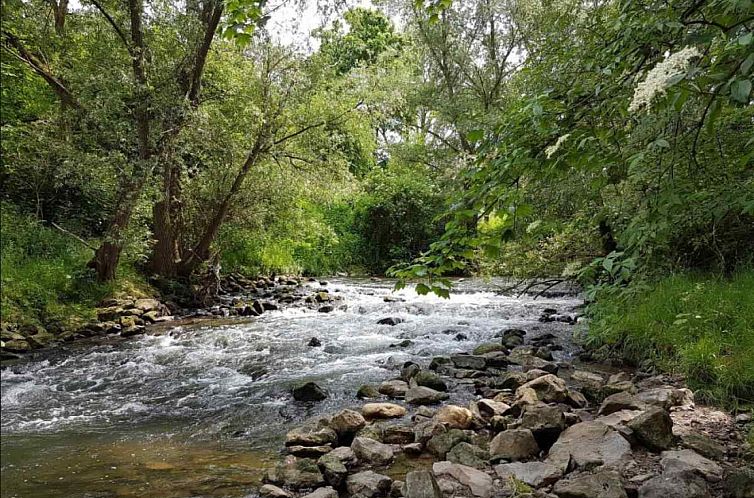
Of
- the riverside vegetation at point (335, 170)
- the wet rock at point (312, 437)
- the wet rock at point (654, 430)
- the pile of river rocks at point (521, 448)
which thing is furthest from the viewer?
the wet rock at point (312, 437)

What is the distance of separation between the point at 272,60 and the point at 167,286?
5442 mm

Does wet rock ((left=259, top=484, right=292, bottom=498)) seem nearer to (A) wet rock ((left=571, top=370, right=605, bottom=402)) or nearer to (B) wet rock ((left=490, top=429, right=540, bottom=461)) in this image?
(B) wet rock ((left=490, top=429, right=540, bottom=461))

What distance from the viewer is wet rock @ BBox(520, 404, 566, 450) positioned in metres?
4.27

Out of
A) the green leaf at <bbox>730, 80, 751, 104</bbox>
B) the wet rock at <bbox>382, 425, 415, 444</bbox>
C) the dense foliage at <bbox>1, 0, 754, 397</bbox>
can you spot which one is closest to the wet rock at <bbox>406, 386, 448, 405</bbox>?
the wet rock at <bbox>382, 425, 415, 444</bbox>

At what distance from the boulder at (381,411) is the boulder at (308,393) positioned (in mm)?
797

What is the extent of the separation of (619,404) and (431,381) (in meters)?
2.09

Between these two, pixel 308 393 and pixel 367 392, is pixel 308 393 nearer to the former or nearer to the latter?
pixel 308 393

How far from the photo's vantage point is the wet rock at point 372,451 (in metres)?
4.16

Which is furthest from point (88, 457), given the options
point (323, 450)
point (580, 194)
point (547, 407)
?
point (580, 194)

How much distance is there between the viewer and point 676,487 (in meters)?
3.15

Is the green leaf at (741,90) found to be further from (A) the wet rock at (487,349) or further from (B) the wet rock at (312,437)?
(A) the wet rock at (487,349)

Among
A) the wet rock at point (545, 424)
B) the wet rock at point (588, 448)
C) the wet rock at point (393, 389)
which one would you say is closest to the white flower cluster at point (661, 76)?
the wet rock at point (588, 448)

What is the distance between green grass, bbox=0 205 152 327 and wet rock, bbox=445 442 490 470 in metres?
2.94

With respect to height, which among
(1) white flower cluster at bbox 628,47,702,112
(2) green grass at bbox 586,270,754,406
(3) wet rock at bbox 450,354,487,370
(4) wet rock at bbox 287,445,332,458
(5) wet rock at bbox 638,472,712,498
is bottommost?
(4) wet rock at bbox 287,445,332,458
